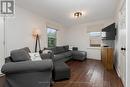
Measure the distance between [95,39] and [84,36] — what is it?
706 mm

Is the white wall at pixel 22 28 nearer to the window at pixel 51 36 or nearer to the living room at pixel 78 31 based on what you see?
the living room at pixel 78 31

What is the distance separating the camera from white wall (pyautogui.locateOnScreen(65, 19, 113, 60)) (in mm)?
6137

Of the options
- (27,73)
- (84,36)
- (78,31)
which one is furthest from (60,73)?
(78,31)

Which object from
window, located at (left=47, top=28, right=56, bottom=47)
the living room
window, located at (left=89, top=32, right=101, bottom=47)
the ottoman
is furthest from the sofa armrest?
window, located at (left=89, top=32, right=101, bottom=47)

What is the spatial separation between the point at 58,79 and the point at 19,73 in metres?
1.20

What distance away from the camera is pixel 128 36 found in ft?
5.98

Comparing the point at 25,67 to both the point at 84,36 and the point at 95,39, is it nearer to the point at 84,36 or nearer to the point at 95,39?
the point at 95,39

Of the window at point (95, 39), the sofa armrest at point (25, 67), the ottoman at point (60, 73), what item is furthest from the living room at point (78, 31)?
the sofa armrest at point (25, 67)

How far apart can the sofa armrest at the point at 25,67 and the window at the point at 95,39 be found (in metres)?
4.64

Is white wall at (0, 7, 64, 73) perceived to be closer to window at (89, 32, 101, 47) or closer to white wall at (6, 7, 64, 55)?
white wall at (6, 7, 64, 55)

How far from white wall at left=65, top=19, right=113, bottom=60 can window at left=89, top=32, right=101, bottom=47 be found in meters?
0.19

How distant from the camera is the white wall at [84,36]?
6137 millimetres

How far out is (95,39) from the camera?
20.7 ft

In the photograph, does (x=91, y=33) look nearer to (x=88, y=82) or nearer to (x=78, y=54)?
(x=78, y=54)
